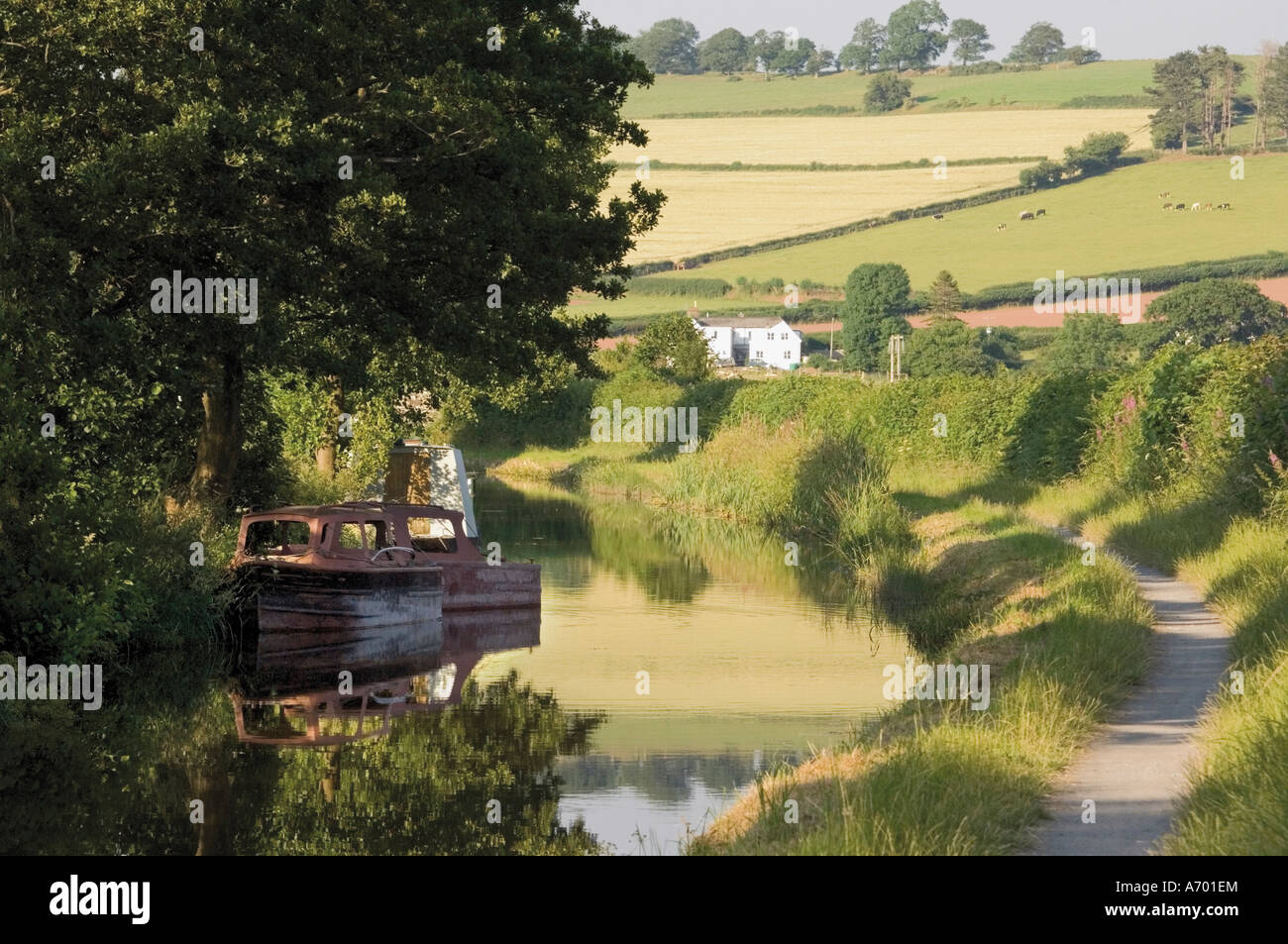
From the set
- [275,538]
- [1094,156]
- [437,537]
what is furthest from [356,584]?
[1094,156]

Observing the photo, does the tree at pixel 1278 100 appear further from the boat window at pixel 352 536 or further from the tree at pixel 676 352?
the boat window at pixel 352 536

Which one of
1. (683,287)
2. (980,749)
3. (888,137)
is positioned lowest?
(980,749)

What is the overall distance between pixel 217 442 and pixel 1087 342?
103m

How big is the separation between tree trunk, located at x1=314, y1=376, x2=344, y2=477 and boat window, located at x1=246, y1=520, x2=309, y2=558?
790cm

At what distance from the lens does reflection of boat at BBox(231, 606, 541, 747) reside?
20359 mm

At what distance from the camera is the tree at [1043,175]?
159 meters

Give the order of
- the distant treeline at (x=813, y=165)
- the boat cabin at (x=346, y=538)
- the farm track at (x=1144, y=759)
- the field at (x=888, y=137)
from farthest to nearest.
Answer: the field at (x=888, y=137)
the distant treeline at (x=813, y=165)
the boat cabin at (x=346, y=538)
the farm track at (x=1144, y=759)

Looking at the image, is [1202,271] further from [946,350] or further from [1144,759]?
[1144,759]

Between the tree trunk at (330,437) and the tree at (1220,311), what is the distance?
87.4 meters

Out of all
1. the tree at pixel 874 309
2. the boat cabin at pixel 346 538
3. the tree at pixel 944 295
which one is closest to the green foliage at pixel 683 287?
the tree at pixel 874 309

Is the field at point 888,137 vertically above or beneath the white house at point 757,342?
above

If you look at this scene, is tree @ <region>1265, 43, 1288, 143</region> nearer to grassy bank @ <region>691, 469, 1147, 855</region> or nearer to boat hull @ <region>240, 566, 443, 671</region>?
grassy bank @ <region>691, 469, 1147, 855</region>

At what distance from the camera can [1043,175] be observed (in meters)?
159
